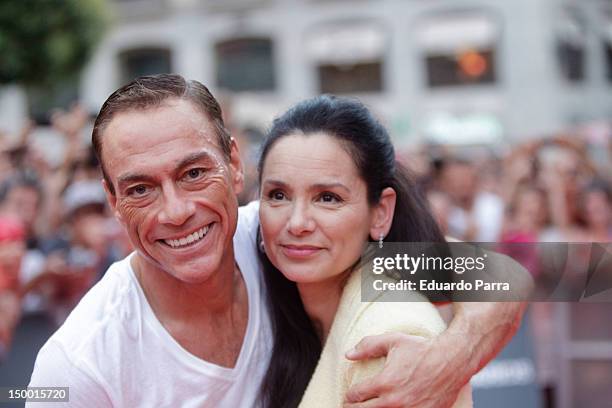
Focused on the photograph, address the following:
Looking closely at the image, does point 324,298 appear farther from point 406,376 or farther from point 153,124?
point 153,124

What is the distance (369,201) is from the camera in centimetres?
202

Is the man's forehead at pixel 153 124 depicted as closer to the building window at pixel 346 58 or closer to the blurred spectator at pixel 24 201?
the blurred spectator at pixel 24 201

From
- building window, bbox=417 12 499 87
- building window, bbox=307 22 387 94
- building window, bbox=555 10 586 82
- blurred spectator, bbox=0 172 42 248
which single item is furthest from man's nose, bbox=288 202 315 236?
building window, bbox=307 22 387 94

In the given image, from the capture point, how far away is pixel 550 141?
7188mm

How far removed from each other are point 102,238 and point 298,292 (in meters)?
2.37

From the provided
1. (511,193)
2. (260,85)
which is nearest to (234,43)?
(260,85)

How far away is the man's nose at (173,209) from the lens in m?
1.84

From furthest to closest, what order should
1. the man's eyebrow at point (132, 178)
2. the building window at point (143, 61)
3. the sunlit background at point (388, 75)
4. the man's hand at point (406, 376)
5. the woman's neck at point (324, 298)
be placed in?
the building window at point (143, 61), the sunlit background at point (388, 75), the woman's neck at point (324, 298), the man's eyebrow at point (132, 178), the man's hand at point (406, 376)

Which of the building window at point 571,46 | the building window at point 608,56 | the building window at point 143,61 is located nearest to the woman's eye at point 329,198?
the building window at point 571,46

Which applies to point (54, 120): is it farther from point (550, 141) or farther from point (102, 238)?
point (550, 141)

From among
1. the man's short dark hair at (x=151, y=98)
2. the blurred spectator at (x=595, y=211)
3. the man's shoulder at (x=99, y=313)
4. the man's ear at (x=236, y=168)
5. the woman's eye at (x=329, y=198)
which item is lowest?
the man's shoulder at (x=99, y=313)

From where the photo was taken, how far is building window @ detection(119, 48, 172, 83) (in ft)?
71.7

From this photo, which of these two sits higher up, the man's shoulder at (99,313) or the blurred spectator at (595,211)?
the blurred spectator at (595,211)

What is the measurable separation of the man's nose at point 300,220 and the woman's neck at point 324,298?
21 centimetres
